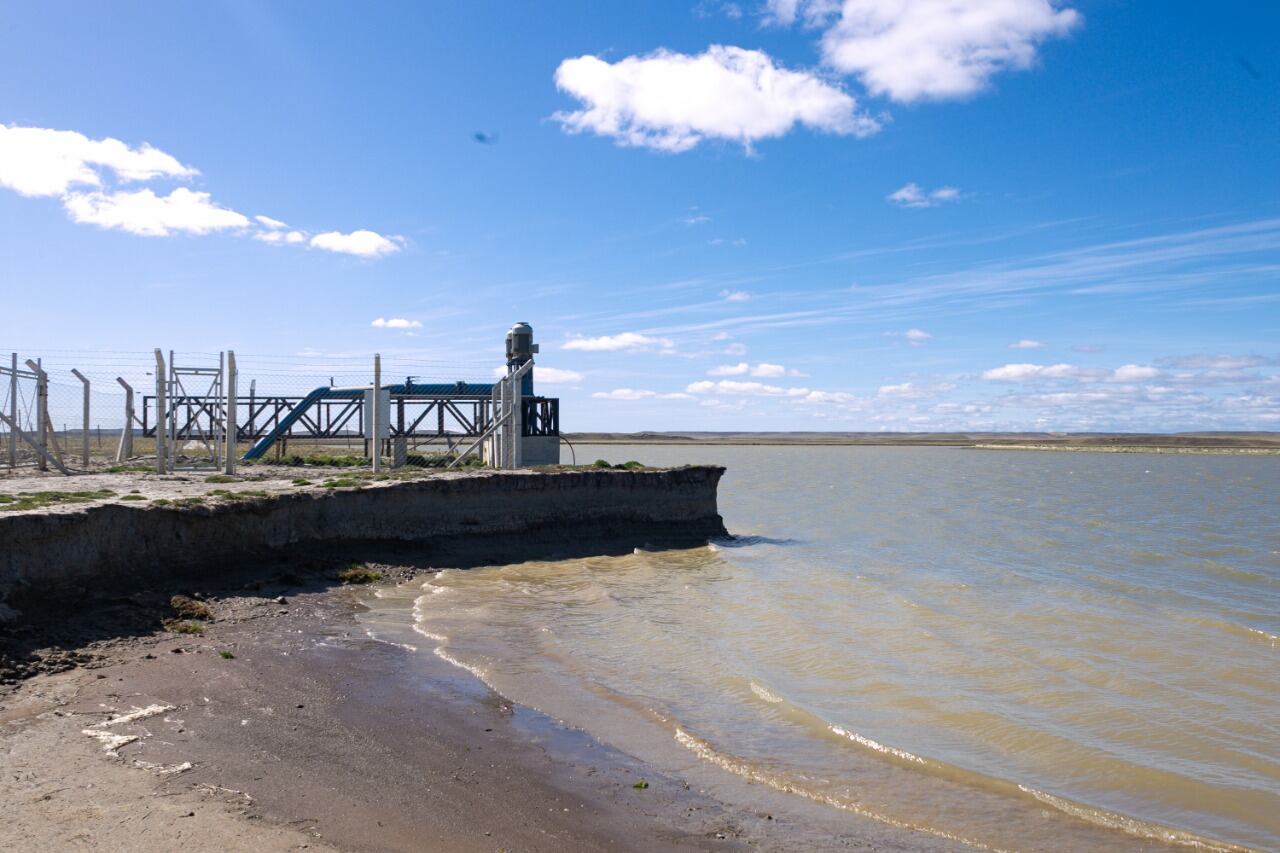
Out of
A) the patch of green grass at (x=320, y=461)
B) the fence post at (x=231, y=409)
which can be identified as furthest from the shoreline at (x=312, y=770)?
the patch of green grass at (x=320, y=461)

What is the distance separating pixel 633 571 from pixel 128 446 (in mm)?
14499

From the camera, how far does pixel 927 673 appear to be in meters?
11.1

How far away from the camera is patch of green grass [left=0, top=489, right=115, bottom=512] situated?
1101 centimetres

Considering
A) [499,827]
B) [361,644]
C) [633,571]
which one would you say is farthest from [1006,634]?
[499,827]

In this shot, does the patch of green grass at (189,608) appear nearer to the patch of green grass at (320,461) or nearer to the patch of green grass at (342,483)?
the patch of green grass at (342,483)

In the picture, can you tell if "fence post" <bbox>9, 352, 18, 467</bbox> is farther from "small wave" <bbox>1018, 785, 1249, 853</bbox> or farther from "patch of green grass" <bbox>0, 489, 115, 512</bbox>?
"small wave" <bbox>1018, 785, 1249, 853</bbox>

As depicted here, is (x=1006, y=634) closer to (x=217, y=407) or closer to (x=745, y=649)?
(x=745, y=649)

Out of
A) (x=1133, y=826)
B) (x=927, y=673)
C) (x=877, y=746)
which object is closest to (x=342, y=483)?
(x=927, y=673)

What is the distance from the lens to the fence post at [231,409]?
18500 millimetres

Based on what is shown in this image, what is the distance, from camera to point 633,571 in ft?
61.3

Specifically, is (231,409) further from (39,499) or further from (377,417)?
(39,499)

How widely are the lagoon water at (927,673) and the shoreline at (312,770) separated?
779 mm

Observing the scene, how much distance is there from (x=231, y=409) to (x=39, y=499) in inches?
290

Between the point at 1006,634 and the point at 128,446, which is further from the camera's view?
the point at 128,446
